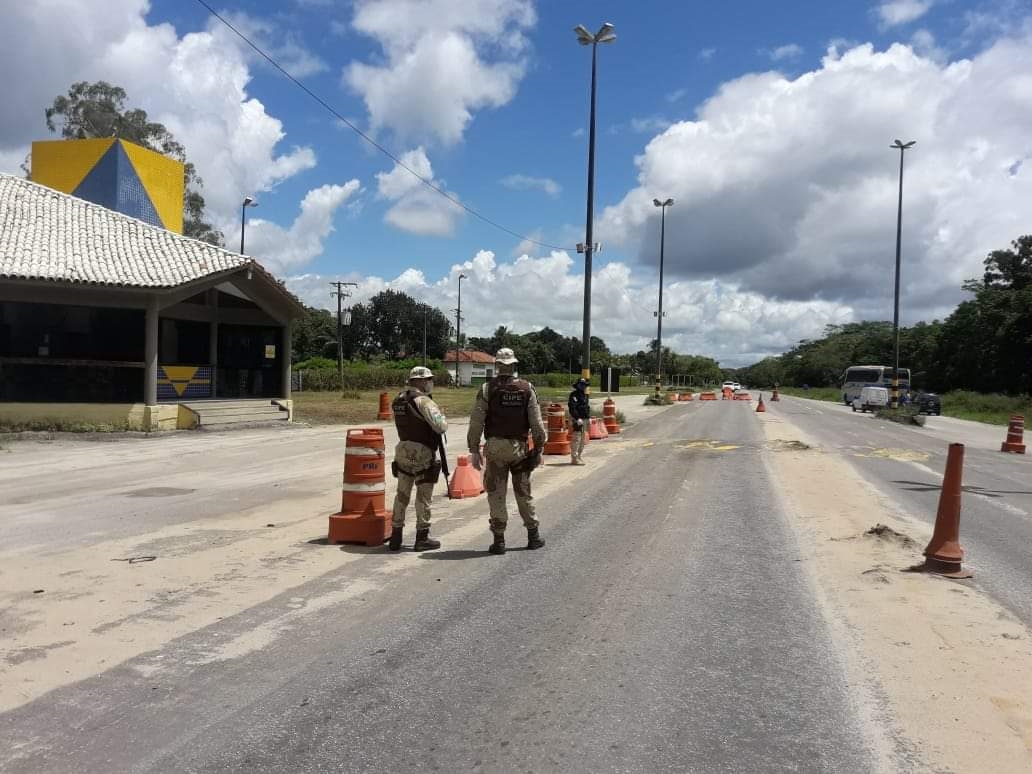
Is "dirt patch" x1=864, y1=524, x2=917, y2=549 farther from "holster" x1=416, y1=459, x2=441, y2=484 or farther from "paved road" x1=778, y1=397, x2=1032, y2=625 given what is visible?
"holster" x1=416, y1=459, x2=441, y2=484

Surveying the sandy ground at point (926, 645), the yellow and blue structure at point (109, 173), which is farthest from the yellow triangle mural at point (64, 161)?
the sandy ground at point (926, 645)

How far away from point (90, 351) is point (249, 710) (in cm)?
1989

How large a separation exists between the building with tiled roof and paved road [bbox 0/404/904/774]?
1600 centimetres

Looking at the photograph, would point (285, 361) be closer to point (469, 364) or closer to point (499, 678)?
point (499, 678)

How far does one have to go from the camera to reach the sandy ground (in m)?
3.67

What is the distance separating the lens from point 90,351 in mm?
20938

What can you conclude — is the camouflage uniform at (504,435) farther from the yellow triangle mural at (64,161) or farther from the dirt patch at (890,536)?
the yellow triangle mural at (64,161)

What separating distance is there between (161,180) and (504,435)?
25.5m

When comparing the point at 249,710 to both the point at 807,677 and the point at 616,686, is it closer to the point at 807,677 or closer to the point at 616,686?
the point at 616,686

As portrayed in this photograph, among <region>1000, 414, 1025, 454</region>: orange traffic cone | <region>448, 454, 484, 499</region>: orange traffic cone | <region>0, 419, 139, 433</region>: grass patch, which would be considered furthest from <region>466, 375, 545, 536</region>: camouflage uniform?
<region>1000, 414, 1025, 454</region>: orange traffic cone

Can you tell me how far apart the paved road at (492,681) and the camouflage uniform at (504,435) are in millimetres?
521

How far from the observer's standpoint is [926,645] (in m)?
4.89

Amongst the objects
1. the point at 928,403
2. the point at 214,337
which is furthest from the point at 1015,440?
the point at 214,337

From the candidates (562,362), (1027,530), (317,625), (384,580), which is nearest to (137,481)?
(384,580)
